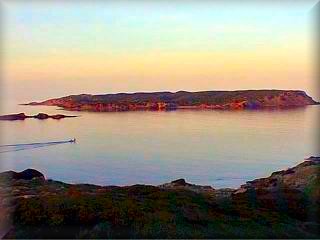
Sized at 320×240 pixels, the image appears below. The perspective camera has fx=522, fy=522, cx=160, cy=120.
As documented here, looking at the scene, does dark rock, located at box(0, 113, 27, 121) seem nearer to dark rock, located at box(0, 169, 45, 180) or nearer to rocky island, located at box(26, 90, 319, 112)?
rocky island, located at box(26, 90, 319, 112)

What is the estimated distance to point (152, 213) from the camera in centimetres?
375

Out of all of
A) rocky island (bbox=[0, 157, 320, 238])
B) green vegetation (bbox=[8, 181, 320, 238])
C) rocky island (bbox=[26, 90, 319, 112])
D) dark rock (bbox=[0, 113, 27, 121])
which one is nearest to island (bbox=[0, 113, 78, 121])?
dark rock (bbox=[0, 113, 27, 121])

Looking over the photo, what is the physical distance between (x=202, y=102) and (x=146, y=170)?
0.99 m

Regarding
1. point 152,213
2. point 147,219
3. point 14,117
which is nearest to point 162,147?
point 14,117

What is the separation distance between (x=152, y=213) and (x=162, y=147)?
2.34 meters

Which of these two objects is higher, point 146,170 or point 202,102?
point 202,102

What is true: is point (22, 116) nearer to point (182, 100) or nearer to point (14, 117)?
point (14, 117)

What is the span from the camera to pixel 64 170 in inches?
233

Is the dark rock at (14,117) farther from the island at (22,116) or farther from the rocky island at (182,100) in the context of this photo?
the rocky island at (182,100)

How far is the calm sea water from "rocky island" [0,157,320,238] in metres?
A: 1.02

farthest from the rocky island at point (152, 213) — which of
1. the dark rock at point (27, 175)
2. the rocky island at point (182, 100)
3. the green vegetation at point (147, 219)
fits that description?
the rocky island at point (182, 100)

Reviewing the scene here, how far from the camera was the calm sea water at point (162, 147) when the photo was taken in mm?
5672

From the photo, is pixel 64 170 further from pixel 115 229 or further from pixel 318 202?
pixel 318 202

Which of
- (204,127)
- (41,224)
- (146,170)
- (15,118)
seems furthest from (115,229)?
(204,127)
